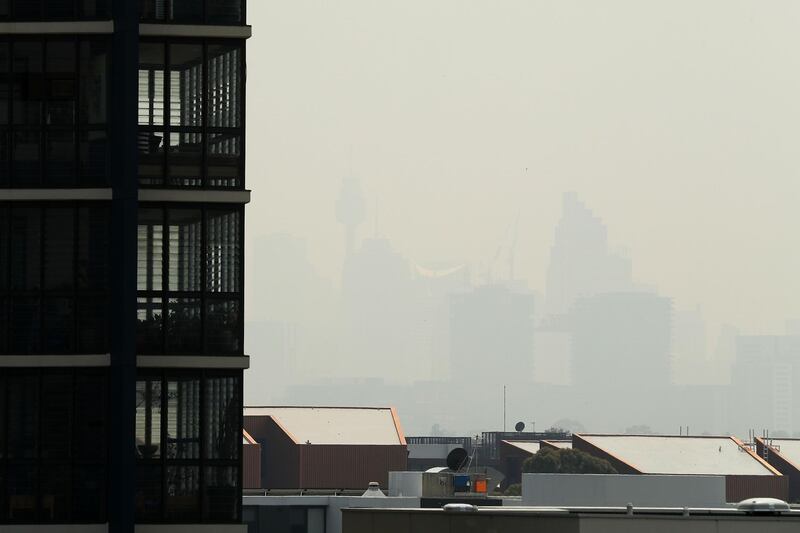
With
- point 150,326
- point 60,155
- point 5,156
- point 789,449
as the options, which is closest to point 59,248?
point 60,155

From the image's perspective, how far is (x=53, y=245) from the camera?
32.6 metres

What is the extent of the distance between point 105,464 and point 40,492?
4.72 feet

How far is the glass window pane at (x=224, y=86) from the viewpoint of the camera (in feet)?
109

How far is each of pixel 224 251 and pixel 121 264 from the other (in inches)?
90.0

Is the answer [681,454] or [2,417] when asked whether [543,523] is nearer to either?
[2,417]

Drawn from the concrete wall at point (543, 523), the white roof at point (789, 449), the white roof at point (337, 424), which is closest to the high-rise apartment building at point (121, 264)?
the concrete wall at point (543, 523)

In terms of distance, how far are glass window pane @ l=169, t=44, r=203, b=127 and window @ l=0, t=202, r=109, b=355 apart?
9.72ft

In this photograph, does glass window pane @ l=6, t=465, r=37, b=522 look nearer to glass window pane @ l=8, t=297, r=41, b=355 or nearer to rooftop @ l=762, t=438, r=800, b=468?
glass window pane @ l=8, t=297, r=41, b=355

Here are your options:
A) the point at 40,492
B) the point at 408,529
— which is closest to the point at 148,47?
the point at 40,492

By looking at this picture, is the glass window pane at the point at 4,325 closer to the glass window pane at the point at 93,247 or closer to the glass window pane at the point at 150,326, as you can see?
the glass window pane at the point at 93,247

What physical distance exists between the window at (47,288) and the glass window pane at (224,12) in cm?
505

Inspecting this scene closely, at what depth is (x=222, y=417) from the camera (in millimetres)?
32875

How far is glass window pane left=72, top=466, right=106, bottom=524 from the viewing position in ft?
105

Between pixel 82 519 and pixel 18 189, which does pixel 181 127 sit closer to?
pixel 18 189
